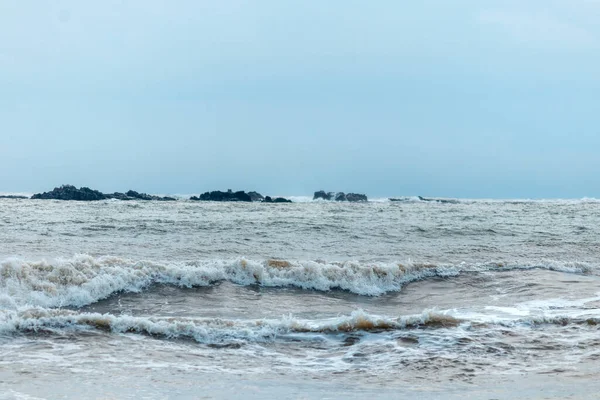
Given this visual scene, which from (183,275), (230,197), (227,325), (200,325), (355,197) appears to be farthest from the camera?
(355,197)

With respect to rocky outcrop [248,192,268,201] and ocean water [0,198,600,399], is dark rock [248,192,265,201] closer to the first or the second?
rocky outcrop [248,192,268,201]

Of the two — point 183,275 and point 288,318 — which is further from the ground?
point 183,275

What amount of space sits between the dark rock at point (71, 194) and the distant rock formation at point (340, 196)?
26.2 metres

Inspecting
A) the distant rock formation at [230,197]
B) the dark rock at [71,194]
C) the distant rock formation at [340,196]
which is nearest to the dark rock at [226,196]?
the distant rock formation at [230,197]

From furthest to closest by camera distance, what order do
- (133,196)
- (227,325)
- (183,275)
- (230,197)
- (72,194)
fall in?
(133,196) → (230,197) → (72,194) → (183,275) → (227,325)

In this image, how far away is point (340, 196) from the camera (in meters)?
66.1

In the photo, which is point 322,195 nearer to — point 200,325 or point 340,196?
point 340,196

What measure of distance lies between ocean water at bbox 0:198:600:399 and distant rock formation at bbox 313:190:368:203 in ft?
142

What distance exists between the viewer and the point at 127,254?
15273 mm

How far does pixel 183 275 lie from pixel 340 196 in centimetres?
5398

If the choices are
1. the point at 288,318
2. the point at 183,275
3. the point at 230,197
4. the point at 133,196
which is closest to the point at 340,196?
the point at 230,197

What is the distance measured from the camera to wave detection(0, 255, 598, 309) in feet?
35.2

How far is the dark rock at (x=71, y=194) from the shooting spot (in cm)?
4634

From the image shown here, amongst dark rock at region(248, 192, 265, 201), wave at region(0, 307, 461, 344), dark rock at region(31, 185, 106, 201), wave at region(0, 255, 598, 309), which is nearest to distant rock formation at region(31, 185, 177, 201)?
dark rock at region(31, 185, 106, 201)
